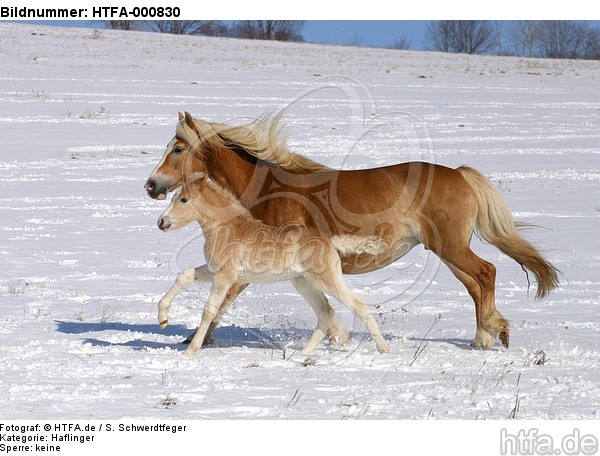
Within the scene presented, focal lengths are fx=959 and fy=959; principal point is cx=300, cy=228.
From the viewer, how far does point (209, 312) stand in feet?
24.3

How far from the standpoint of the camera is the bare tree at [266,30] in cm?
7253

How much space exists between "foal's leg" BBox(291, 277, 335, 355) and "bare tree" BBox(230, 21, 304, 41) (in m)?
64.1

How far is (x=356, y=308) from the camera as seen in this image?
7.45 metres

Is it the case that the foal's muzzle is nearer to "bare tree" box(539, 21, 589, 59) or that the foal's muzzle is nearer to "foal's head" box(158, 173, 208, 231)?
"foal's head" box(158, 173, 208, 231)

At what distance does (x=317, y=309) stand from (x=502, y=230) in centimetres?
182

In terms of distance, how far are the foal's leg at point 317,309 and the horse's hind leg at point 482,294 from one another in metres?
1.10

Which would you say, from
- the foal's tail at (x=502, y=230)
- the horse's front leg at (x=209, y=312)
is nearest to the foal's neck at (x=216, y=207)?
the horse's front leg at (x=209, y=312)

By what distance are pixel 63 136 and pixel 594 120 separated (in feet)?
45.2

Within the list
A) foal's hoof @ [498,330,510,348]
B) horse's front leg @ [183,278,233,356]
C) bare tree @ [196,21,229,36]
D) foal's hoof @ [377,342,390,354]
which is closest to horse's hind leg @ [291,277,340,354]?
foal's hoof @ [377,342,390,354]

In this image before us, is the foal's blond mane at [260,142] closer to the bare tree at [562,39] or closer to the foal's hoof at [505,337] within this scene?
the foal's hoof at [505,337]

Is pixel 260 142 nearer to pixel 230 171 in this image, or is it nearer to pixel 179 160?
pixel 230 171

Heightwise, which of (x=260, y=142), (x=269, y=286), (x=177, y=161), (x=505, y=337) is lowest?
(x=269, y=286)

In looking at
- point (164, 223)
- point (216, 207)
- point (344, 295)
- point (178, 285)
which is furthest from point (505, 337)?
point (164, 223)

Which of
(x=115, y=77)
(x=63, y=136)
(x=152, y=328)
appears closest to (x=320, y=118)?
(x=63, y=136)
